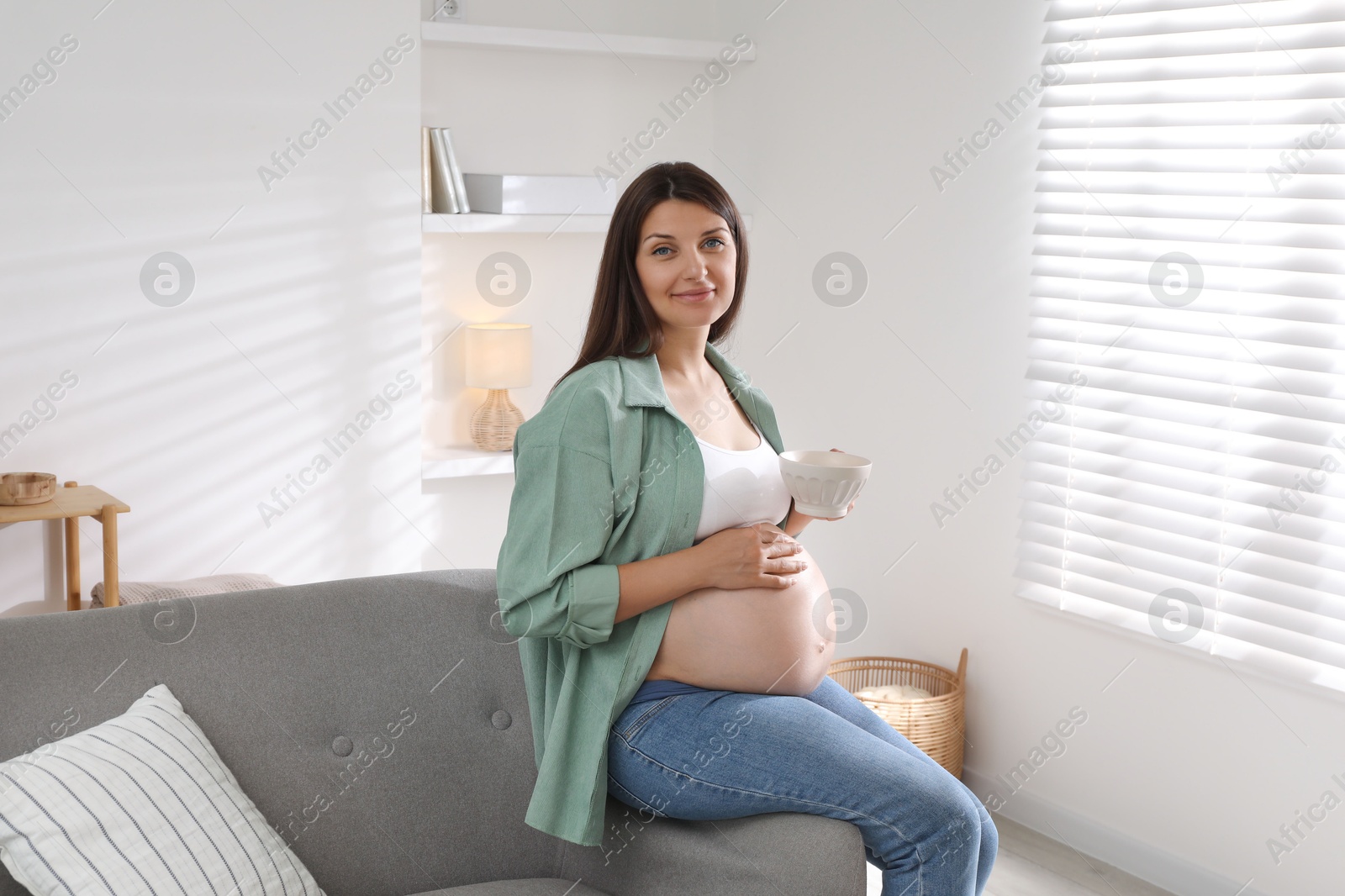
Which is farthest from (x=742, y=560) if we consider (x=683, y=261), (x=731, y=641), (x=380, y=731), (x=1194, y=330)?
(x=1194, y=330)

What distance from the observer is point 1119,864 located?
2.92 meters

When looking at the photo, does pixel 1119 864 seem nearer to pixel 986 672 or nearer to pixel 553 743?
pixel 986 672

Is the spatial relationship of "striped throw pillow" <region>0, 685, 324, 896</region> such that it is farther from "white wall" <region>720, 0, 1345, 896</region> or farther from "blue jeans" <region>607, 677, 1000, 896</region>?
"white wall" <region>720, 0, 1345, 896</region>

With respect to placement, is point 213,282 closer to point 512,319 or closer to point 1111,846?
point 512,319

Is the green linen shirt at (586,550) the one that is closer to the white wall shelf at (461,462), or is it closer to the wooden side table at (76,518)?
the wooden side table at (76,518)

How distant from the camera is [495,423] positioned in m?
3.76

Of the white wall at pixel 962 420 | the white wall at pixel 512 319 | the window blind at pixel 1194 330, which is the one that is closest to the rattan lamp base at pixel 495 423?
the white wall at pixel 512 319

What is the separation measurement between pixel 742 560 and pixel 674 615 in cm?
13

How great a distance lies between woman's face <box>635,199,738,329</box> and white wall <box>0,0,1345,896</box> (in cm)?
148

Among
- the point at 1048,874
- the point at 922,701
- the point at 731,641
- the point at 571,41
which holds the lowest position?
the point at 1048,874

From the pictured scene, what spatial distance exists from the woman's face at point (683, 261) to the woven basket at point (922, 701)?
5.18ft

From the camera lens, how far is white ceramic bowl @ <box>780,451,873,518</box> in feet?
5.68

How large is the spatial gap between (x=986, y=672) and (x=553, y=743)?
191 centimetres

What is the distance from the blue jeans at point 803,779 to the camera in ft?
5.18
